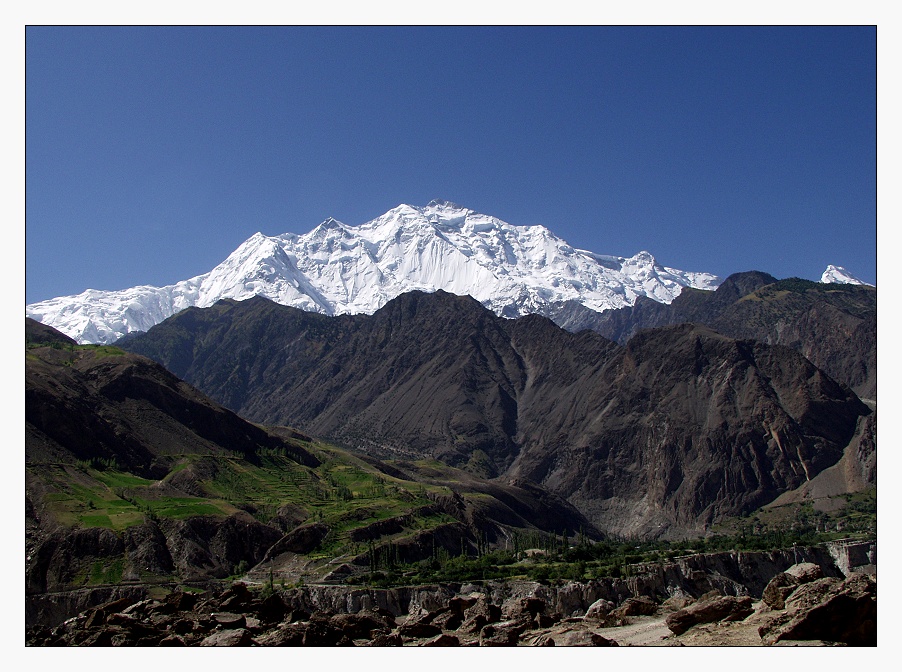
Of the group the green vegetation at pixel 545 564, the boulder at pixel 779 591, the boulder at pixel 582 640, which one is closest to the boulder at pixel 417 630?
the boulder at pixel 582 640

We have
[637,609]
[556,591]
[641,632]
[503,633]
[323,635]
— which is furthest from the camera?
[556,591]

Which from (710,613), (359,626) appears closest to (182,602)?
(359,626)

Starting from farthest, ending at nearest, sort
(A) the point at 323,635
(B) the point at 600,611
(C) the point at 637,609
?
(B) the point at 600,611
(C) the point at 637,609
(A) the point at 323,635

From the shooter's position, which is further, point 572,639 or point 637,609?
point 637,609

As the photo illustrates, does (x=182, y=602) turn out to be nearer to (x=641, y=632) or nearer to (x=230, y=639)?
(x=230, y=639)

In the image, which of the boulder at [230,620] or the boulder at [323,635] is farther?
the boulder at [230,620]

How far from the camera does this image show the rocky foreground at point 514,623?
5322 centimetres

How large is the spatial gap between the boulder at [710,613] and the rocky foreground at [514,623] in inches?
2.6

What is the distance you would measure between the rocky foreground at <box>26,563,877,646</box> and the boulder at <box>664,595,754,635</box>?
7 cm

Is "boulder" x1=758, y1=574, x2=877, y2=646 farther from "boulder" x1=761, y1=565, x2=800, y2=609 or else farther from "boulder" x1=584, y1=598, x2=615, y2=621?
"boulder" x1=584, y1=598, x2=615, y2=621

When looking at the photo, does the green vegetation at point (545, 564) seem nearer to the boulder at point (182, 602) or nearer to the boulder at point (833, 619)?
the boulder at point (182, 602)

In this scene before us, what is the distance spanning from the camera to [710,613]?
63406 mm

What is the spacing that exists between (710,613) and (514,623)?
1321cm

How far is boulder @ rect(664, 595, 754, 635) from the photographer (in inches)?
2454
